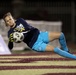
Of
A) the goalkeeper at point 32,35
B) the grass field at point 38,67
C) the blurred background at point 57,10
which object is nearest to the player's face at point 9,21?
the goalkeeper at point 32,35

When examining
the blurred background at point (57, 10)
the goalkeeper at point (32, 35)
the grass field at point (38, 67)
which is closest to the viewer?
the grass field at point (38, 67)

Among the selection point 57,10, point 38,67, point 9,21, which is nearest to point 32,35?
point 9,21

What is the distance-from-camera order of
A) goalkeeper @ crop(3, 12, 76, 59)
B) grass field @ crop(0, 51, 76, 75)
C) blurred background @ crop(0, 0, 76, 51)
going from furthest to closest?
blurred background @ crop(0, 0, 76, 51)
goalkeeper @ crop(3, 12, 76, 59)
grass field @ crop(0, 51, 76, 75)

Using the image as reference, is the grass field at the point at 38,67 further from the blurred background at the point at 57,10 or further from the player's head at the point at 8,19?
the blurred background at the point at 57,10

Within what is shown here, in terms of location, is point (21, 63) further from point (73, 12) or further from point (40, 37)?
point (73, 12)

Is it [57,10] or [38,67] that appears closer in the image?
[38,67]

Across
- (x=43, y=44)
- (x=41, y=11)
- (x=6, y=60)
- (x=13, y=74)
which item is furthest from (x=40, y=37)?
(x=41, y=11)

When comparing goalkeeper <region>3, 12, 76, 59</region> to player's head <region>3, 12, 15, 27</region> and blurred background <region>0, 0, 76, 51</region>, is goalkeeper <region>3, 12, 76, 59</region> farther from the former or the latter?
blurred background <region>0, 0, 76, 51</region>

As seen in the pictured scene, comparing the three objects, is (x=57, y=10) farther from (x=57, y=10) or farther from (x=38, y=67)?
(x=38, y=67)

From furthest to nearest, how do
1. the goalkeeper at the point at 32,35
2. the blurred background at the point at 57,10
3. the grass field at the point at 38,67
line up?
the blurred background at the point at 57,10, the goalkeeper at the point at 32,35, the grass field at the point at 38,67

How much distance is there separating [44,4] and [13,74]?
1917cm

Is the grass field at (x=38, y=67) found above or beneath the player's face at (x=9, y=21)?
beneath

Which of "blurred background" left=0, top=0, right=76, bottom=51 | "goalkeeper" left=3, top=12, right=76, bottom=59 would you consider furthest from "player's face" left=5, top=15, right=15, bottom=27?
"blurred background" left=0, top=0, right=76, bottom=51

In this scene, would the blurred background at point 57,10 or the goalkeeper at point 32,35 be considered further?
the blurred background at point 57,10
